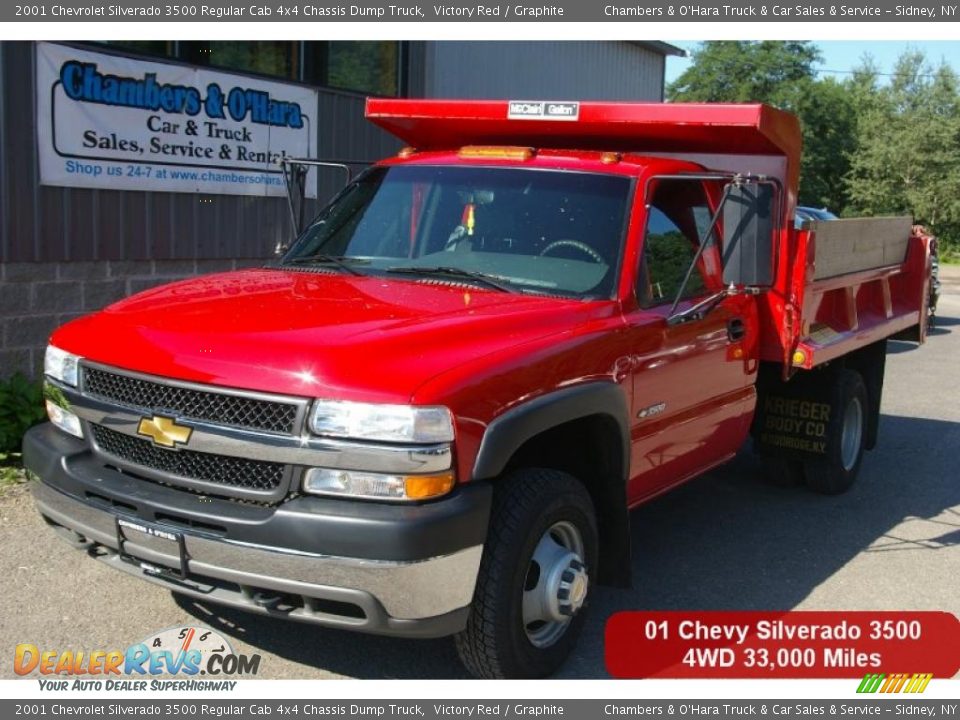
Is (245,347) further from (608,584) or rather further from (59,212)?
(59,212)

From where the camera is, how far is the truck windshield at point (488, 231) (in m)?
4.66

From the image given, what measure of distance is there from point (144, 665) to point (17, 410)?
3.29m

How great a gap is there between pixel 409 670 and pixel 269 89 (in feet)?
21.0

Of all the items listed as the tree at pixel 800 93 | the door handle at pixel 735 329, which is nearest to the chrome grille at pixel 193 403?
the door handle at pixel 735 329

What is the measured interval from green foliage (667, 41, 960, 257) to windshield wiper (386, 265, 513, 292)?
39.9 metres

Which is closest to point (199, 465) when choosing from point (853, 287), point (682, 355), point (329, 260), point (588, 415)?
point (588, 415)

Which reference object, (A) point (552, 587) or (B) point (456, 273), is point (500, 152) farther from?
(A) point (552, 587)

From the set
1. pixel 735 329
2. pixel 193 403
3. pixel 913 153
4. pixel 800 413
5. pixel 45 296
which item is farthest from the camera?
pixel 913 153

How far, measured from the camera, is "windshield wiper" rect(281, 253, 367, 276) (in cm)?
492

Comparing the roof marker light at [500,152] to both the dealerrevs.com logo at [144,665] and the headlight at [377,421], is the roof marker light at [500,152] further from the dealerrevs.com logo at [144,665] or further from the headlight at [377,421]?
the dealerrevs.com logo at [144,665]

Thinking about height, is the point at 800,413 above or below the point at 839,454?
above

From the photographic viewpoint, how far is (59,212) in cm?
764

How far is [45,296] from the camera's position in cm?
759

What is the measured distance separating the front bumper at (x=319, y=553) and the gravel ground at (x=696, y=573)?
28.3 inches
